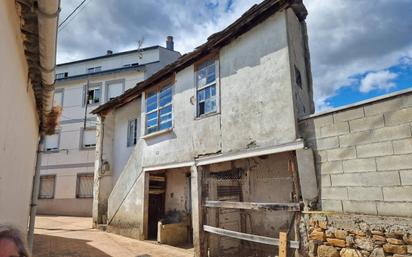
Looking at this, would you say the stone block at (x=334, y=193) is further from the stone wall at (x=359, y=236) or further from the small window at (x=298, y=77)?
the small window at (x=298, y=77)

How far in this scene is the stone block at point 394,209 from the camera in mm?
4551

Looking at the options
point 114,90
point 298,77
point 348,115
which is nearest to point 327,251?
point 348,115

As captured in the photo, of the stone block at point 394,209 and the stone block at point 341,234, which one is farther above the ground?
the stone block at point 394,209

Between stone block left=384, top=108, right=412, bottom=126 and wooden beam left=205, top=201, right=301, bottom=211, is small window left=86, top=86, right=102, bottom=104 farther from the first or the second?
stone block left=384, top=108, right=412, bottom=126

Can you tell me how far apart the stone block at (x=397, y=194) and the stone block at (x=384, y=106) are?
1.35 meters

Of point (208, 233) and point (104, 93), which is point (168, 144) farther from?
point (104, 93)

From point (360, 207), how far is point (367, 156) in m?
0.94

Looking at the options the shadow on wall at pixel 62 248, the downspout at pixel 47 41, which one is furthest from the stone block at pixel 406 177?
the shadow on wall at pixel 62 248

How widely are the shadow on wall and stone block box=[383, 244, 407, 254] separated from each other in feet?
24.1

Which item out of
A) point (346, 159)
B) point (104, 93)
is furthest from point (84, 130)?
point (346, 159)

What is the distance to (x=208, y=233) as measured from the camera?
820cm

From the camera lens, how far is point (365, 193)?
200 inches

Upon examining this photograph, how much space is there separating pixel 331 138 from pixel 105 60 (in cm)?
2195

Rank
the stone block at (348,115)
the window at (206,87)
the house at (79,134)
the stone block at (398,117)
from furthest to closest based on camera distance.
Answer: the house at (79,134)
the window at (206,87)
the stone block at (348,115)
the stone block at (398,117)
